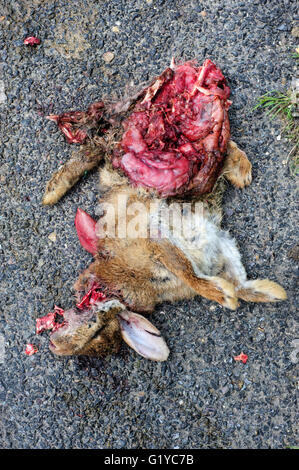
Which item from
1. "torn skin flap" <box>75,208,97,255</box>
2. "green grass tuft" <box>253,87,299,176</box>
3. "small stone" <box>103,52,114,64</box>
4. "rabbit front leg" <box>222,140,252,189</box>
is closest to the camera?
"rabbit front leg" <box>222,140,252,189</box>

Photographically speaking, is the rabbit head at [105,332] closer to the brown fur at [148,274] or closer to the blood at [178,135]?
the brown fur at [148,274]

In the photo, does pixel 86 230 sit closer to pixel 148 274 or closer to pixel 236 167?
pixel 148 274

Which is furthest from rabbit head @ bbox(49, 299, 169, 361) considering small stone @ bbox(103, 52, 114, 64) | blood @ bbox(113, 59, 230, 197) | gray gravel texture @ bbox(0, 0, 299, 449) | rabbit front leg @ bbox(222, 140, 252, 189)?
small stone @ bbox(103, 52, 114, 64)

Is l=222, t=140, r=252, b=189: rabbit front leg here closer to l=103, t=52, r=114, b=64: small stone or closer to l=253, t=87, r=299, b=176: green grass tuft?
l=253, t=87, r=299, b=176: green grass tuft

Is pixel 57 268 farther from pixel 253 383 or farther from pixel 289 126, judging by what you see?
pixel 289 126

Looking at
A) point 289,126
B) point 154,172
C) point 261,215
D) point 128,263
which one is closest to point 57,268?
point 128,263

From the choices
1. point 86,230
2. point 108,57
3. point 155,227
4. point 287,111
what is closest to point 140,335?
point 155,227
